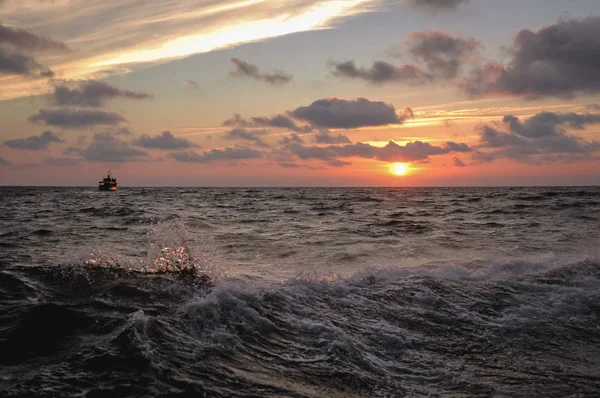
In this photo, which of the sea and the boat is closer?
the sea

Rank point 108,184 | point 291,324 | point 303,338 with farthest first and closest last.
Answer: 1. point 108,184
2. point 291,324
3. point 303,338

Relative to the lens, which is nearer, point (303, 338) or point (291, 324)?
point (303, 338)

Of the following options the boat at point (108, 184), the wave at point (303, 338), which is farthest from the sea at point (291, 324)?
the boat at point (108, 184)

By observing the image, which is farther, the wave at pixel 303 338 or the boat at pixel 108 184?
the boat at pixel 108 184

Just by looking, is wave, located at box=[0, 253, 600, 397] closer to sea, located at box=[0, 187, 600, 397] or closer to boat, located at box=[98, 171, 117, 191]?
sea, located at box=[0, 187, 600, 397]

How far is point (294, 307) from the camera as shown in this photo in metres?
7.85

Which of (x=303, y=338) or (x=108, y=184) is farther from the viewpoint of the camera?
(x=108, y=184)

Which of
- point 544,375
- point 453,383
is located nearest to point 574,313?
point 544,375

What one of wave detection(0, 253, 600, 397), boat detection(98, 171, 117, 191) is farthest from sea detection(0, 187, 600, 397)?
boat detection(98, 171, 117, 191)

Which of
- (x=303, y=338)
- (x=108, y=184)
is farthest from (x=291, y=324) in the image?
(x=108, y=184)

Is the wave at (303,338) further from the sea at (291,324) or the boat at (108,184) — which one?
the boat at (108,184)

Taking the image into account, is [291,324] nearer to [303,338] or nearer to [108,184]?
[303,338]

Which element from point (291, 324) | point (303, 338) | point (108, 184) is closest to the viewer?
point (303, 338)

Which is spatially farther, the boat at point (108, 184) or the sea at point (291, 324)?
the boat at point (108, 184)
